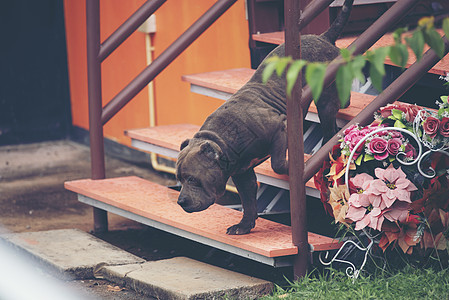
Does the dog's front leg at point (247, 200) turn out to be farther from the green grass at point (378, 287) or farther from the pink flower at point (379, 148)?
the pink flower at point (379, 148)

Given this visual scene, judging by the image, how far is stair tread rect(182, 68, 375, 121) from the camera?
14.6 ft

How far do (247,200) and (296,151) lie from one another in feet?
1.49

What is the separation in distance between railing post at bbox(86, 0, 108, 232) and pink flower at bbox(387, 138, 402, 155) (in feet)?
7.42

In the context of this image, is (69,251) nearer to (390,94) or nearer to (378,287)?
(378,287)

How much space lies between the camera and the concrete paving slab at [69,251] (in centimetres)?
438

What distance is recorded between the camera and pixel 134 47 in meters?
7.45

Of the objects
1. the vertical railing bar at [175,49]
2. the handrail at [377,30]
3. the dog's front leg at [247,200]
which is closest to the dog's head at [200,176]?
the dog's front leg at [247,200]

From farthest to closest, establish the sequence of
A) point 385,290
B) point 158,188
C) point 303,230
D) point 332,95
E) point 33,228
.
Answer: point 33,228 < point 158,188 < point 332,95 < point 303,230 < point 385,290

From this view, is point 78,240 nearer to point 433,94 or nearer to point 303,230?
point 303,230

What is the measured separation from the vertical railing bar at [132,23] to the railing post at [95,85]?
62mm

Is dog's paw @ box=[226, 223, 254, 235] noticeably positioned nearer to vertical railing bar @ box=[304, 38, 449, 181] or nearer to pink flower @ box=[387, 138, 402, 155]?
vertical railing bar @ box=[304, 38, 449, 181]

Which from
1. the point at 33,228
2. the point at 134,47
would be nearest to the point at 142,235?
the point at 33,228

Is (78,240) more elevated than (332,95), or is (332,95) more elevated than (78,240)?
(332,95)

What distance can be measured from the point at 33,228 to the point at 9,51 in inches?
144
